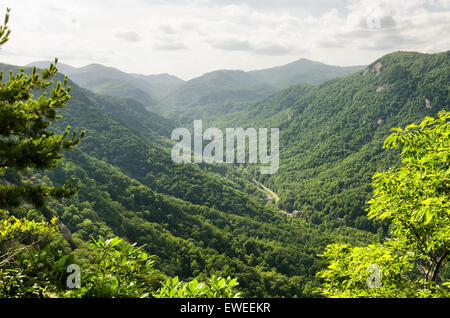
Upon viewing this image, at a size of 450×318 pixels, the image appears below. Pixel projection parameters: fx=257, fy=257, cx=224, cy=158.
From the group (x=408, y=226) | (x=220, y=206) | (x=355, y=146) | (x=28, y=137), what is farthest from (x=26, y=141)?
(x=355, y=146)

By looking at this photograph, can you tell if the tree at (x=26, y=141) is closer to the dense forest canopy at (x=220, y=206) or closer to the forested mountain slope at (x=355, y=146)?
the dense forest canopy at (x=220, y=206)

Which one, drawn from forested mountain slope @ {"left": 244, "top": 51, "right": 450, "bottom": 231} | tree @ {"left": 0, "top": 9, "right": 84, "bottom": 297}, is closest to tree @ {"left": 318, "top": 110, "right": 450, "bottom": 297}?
tree @ {"left": 0, "top": 9, "right": 84, "bottom": 297}

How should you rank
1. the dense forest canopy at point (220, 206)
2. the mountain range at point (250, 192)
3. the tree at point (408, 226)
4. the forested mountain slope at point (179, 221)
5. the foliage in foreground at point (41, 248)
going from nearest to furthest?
the foliage in foreground at point (41, 248) < the dense forest canopy at point (220, 206) < the tree at point (408, 226) < the forested mountain slope at point (179, 221) < the mountain range at point (250, 192)

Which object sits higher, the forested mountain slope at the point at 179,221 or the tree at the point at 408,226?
the tree at the point at 408,226

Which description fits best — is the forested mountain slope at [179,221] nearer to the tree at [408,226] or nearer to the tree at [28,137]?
the tree at [28,137]

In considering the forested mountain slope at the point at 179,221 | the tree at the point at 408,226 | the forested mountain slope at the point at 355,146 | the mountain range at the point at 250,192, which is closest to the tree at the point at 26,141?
the tree at the point at 408,226

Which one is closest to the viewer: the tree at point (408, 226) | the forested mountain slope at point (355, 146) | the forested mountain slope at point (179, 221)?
the tree at point (408, 226)

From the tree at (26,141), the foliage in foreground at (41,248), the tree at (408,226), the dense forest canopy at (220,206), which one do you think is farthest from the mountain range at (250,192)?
the tree at (408,226)

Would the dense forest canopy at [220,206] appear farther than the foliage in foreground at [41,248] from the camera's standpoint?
Yes

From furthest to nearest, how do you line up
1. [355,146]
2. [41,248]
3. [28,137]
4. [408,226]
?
[355,146] < [28,137] < [41,248] < [408,226]

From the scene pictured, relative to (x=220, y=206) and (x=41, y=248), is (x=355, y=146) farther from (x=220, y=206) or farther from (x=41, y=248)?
(x=41, y=248)

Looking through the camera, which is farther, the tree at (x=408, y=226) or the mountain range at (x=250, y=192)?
the mountain range at (x=250, y=192)

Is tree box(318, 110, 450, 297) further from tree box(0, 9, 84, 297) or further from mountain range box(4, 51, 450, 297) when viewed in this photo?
mountain range box(4, 51, 450, 297)

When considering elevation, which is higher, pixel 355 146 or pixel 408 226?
pixel 355 146
